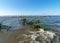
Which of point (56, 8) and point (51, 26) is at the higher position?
point (56, 8)

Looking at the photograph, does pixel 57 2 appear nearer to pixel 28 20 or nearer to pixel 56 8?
pixel 56 8

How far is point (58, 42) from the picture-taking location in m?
1.42

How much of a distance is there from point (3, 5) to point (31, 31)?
49 cm

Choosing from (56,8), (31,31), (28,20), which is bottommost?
(31,31)

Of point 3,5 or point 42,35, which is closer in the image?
point 42,35

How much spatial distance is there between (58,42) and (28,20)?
17.8 inches

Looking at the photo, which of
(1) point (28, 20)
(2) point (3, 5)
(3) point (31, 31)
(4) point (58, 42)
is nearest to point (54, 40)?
(4) point (58, 42)

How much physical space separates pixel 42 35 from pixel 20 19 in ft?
1.12

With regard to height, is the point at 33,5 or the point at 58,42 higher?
the point at 33,5

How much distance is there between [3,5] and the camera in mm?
1514

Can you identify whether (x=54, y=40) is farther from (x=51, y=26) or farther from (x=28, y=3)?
(x=28, y=3)

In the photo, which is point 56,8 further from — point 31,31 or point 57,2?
point 31,31

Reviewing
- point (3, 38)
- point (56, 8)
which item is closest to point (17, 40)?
point (3, 38)

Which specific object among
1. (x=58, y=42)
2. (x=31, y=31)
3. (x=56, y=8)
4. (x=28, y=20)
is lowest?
(x=58, y=42)
